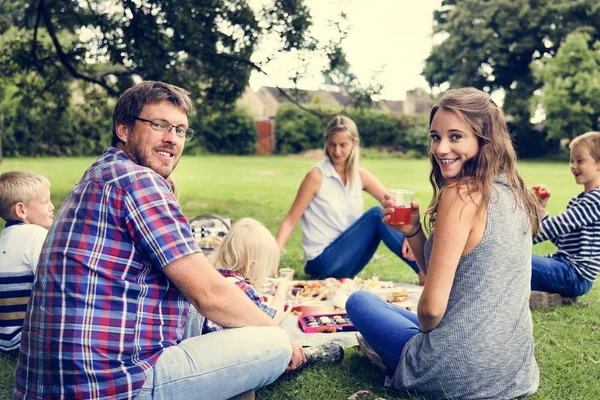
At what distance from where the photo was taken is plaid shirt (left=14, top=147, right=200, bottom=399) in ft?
6.25

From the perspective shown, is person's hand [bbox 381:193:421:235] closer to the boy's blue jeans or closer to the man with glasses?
the man with glasses

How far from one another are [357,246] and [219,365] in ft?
9.16

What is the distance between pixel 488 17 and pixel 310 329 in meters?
32.8

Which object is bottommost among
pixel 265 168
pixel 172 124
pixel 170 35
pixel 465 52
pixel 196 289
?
pixel 265 168

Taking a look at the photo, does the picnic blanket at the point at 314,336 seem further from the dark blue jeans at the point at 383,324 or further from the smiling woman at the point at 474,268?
the smiling woman at the point at 474,268

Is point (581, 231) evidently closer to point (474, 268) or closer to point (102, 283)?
point (474, 268)

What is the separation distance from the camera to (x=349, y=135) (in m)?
4.98

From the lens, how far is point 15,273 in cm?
301

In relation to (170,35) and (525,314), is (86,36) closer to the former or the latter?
(170,35)

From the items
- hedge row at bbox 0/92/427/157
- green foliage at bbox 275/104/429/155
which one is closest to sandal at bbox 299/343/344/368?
hedge row at bbox 0/92/427/157

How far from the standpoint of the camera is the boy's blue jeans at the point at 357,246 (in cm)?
475

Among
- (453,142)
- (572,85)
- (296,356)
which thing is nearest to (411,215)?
(453,142)

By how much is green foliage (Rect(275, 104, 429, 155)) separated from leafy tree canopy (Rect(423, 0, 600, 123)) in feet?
19.2

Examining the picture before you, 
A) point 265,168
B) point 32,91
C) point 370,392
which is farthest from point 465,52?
point 370,392
